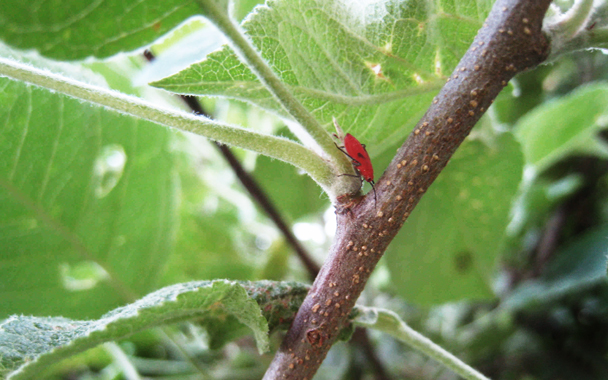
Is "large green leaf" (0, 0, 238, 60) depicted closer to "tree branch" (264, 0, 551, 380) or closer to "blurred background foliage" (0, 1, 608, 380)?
"blurred background foliage" (0, 1, 608, 380)

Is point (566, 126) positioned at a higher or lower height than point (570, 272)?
higher

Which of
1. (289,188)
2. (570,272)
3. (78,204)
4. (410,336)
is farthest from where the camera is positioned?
(289,188)

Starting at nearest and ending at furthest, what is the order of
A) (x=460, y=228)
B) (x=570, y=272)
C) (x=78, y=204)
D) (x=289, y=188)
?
(x=78, y=204)
(x=460, y=228)
(x=570, y=272)
(x=289, y=188)

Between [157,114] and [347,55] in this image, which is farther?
[347,55]

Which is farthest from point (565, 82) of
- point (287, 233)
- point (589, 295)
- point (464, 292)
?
point (287, 233)

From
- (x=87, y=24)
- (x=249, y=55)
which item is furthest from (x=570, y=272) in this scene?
(x=87, y=24)

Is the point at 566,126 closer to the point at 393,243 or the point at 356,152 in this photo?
the point at 393,243

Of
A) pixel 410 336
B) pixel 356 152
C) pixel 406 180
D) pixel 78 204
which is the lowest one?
pixel 410 336

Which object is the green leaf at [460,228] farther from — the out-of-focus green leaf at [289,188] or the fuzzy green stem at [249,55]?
the fuzzy green stem at [249,55]
